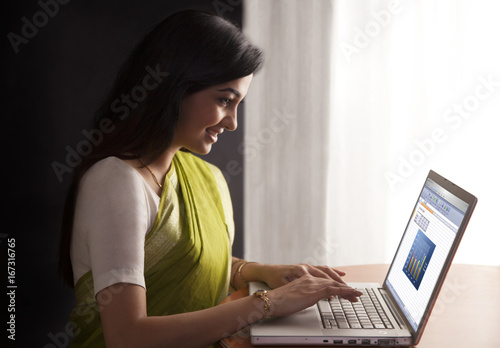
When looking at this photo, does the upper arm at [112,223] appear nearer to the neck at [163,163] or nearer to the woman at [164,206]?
the woman at [164,206]

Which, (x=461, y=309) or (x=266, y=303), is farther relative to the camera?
(x=461, y=309)

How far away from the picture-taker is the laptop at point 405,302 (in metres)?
1.01

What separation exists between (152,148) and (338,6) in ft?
4.77

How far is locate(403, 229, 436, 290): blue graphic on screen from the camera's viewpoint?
43.5 inches

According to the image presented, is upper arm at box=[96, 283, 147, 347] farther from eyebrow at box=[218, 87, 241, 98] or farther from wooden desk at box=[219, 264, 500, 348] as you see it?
eyebrow at box=[218, 87, 241, 98]

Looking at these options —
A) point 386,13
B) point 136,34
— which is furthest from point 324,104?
point 136,34

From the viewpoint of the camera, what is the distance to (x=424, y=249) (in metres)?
1.14

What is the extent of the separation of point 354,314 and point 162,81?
25.7 inches

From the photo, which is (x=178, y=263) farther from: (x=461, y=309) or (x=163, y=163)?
(x=461, y=309)

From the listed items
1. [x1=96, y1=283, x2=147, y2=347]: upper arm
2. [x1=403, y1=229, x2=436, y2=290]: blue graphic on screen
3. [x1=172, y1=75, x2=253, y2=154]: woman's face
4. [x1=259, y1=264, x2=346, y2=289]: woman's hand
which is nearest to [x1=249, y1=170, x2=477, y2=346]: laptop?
[x1=403, y1=229, x2=436, y2=290]: blue graphic on screen

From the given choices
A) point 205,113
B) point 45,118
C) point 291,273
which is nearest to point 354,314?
point 291,273

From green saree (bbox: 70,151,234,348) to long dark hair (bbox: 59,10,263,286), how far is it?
0.41 feet

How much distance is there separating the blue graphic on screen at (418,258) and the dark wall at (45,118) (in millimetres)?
1213

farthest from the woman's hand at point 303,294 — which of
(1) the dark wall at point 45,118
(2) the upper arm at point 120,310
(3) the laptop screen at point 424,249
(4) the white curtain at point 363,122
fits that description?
(4) the white curtain at point 363,122
